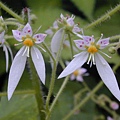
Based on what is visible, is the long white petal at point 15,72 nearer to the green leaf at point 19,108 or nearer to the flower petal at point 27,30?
the flower petal at point 27,30

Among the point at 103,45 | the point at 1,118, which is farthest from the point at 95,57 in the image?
the point at 1,118

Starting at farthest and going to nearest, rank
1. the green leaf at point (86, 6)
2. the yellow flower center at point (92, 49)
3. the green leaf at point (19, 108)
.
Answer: the green leaf at point (86, 6) < the green leaf at point (19, 108) < the yellow flower center at point (92, 49)

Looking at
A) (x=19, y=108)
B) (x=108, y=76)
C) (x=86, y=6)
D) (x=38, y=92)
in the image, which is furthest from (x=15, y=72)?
(x=86, y=6)

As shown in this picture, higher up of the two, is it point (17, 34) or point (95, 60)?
point (17, 34)

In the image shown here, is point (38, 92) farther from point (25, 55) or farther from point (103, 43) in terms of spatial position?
point (103, 43)

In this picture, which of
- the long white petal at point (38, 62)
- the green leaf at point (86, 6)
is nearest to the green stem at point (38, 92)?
the long white petal at point (38, 62)

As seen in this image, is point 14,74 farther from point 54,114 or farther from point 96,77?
point 96,77
